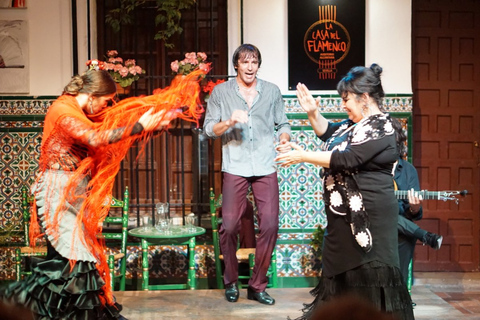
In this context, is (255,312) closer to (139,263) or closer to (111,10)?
(139,263)

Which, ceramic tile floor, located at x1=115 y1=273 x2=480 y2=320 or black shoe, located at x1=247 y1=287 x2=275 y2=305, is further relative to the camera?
black shoe, located at x1=247 y1=287 x2=275 y2=305

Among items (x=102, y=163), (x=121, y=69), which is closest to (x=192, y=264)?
(x=121, y=69)

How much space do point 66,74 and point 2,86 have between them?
23.3 inches

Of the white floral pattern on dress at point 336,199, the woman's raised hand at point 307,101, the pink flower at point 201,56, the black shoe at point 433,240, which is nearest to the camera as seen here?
the white floral pattern on dress at point 336,199

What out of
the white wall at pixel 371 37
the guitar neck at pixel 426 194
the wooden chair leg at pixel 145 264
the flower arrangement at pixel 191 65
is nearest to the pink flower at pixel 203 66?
the flower arrangement at pixel 191 65

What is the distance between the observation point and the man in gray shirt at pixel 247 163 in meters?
4.90

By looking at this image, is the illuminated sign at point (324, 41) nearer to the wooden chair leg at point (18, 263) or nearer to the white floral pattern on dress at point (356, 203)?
the white floral pattern on dress at point (356, 203)

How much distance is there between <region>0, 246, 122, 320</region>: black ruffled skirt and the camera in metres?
3.43

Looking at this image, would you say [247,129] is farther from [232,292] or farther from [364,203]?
[364,203]

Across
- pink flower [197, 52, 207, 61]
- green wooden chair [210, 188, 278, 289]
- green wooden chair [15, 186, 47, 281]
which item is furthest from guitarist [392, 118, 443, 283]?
green wooden chair [15, 186, 47, 281]

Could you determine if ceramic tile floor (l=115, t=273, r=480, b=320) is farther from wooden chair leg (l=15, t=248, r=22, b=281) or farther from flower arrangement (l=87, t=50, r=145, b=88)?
flower arrangement (l=87, t=50, r=145, b=88)

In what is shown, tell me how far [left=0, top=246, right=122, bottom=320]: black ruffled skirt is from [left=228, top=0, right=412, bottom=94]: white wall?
114 inches

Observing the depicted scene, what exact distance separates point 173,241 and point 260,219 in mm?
912

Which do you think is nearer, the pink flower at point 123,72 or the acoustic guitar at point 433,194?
the acoustic guitar at point 433,194
